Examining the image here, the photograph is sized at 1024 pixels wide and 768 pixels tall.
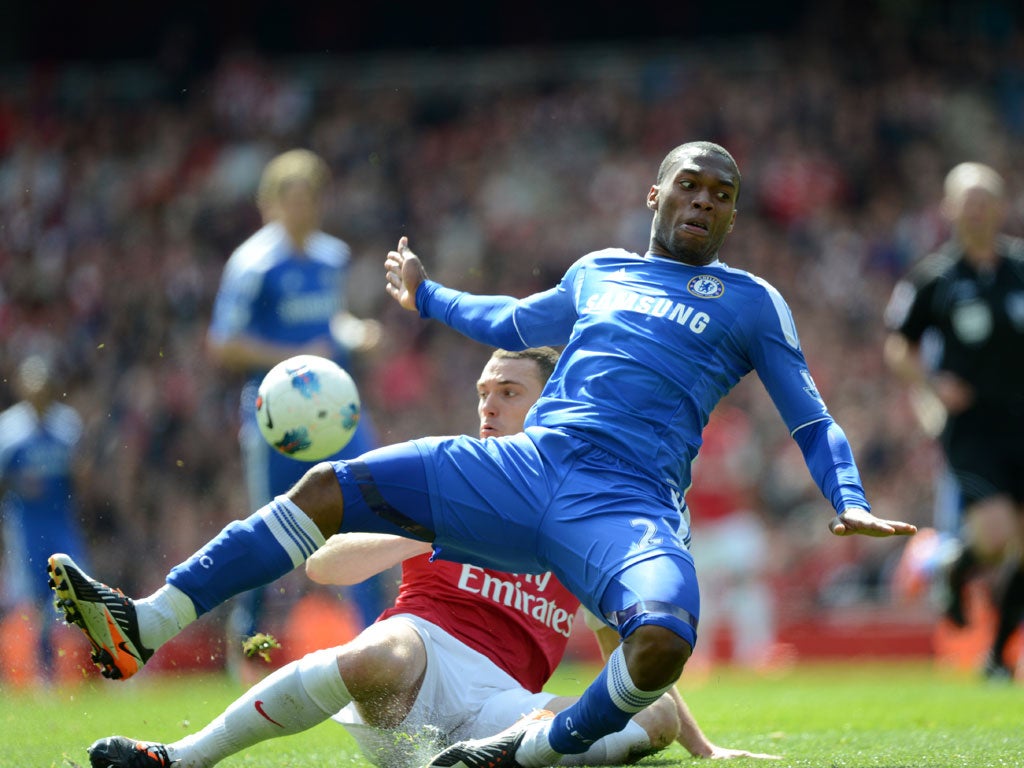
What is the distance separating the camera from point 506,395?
5.20 metres

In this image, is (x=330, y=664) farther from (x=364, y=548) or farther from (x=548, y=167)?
(x=548, y=167)

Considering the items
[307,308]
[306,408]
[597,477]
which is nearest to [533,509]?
[597,477]

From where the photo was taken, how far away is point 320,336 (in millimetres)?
8391

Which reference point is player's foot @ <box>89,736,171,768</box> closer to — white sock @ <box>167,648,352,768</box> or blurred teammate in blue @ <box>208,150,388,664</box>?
white sock @ <box>167,648,352,768</box>

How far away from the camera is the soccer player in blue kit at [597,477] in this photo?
160 inches

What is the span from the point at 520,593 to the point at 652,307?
3.34 ft

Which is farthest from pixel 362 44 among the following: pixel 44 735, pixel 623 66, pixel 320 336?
pixel 44 735

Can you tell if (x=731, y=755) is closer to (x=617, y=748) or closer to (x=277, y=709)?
(x=617, y=748)

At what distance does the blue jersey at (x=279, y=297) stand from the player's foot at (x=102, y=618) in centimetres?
428

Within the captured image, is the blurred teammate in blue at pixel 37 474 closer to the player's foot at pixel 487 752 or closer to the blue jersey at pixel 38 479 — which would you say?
the blue jersey at pixel 38 479

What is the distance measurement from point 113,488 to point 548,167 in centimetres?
635

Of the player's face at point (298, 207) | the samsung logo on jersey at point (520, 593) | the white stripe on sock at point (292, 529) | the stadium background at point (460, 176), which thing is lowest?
the samsung logo on jersey at point (520, 593)

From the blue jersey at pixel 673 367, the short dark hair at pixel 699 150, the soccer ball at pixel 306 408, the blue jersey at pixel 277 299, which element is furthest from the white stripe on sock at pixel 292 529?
the blue jersey at pixel 277 299

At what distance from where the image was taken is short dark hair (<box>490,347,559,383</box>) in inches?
207
